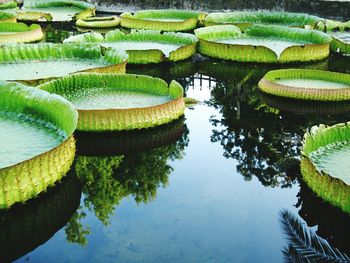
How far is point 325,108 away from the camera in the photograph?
190 inches

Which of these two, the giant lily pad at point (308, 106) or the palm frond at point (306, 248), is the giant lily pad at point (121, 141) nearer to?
the giant lily pad at point (308, 106)

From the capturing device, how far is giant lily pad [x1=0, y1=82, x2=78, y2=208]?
2857 millimetres

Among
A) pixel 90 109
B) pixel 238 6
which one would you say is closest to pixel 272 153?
pixel 90 109

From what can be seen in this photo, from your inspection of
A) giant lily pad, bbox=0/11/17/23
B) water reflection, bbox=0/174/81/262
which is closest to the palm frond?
water reflection, bbox=0/174/81/262

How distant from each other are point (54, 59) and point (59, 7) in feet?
20.5

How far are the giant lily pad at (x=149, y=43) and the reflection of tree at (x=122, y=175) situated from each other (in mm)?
2258

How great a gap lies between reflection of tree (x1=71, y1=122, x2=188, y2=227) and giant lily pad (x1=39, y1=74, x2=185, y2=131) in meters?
0.19

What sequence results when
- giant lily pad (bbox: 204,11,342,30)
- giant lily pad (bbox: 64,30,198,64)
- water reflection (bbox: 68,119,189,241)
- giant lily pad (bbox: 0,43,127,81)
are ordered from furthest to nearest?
giant lily pad (bbox: 204,11,342,30) → giant lily pad (bbox: 64,30,198,64) → giant lily pad (bbox: 0,43,127,81) → water reflection (bbox: 68,119,189,241)

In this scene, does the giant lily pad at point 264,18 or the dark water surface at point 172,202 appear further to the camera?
the giant lily pad at point 264,18

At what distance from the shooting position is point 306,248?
2.69 metres

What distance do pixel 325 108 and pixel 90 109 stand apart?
2.18m

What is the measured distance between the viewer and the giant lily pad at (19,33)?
23.3 feet

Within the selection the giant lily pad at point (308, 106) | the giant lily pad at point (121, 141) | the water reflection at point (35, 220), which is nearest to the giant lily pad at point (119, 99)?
the giant lily pad at point (121, 141)

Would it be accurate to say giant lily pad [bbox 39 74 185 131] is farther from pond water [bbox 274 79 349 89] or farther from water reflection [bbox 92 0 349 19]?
water reflection [bbox 92 0 349 19]
